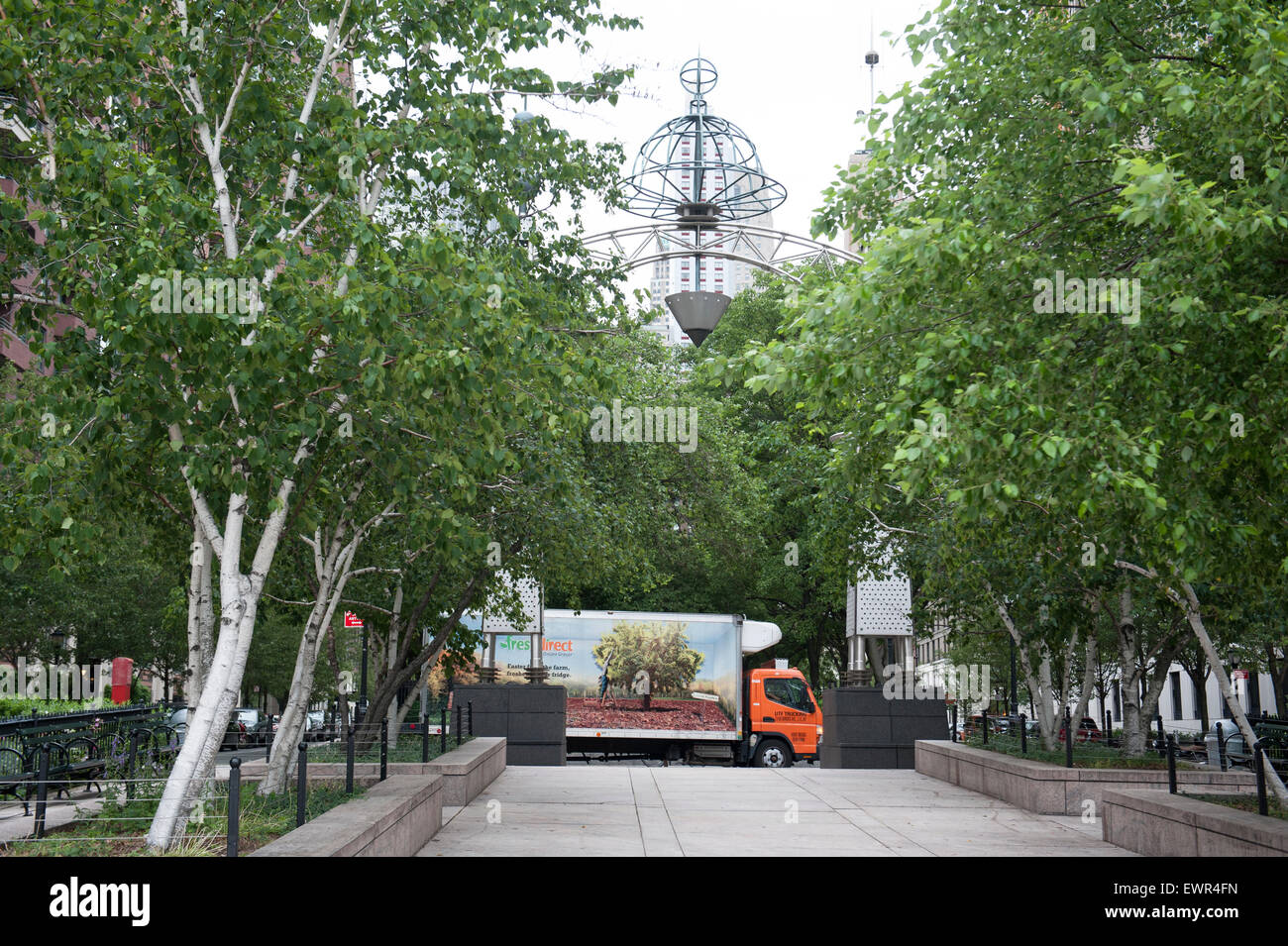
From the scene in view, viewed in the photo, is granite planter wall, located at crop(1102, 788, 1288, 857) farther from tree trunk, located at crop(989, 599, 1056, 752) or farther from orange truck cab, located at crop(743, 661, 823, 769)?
orange truck cab, located at crop(743, 661, 823, 769)

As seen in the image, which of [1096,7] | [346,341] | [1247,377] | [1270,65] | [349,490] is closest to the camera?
[1270,65]

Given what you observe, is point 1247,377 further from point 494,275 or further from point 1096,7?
Answer: point 494,275

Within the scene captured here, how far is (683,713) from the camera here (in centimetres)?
3089

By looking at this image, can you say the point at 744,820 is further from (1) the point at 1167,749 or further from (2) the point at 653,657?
(2) the point at 653,657

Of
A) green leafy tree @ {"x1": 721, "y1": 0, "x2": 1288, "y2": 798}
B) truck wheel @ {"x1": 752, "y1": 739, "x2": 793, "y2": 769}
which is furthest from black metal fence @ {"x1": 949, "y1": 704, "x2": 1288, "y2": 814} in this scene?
truck wheel @ {"x1": 752, "y1": 739, "x2": 793, "y2": 769}

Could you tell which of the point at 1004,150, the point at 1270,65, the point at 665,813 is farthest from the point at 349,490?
the point at 1270,65

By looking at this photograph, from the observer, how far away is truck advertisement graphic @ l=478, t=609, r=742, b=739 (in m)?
30.9

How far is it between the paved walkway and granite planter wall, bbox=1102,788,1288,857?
13.3 inches

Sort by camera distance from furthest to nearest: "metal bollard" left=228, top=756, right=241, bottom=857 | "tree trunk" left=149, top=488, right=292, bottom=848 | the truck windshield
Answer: the truck windshield
"tree trunk" left=149, top=488, right=292, bottom=848
"metal bollard" left=228, top=756, right=241, bottom=857

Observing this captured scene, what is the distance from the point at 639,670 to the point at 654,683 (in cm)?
50

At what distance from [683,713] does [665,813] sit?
1579cm

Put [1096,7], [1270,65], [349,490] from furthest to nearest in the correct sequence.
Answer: [349,490], [1096,7], [1270,65]

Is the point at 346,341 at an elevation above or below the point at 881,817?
above

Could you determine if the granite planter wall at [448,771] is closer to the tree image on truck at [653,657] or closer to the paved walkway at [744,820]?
the paved walkway at [744,820]
